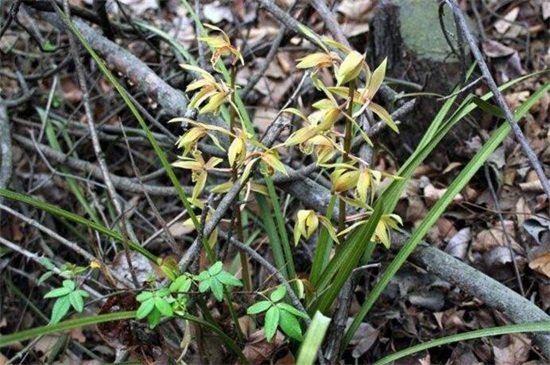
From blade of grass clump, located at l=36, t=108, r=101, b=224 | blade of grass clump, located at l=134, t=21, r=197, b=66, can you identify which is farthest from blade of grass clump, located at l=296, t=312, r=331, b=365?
blade of grass clump, located at l=134, t=21, r=197, b=66

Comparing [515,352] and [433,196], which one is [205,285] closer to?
[515,352]

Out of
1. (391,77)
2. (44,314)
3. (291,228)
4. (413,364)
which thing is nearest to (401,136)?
(391,77)

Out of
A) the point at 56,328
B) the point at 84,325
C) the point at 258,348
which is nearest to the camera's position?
the point at 56,328

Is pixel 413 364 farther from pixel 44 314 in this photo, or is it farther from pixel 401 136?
pixel 44 314

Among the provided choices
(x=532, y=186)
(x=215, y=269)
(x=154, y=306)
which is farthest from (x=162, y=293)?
(x=532, y=186)

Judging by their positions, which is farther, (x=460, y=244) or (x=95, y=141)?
(x=460, y=244)
